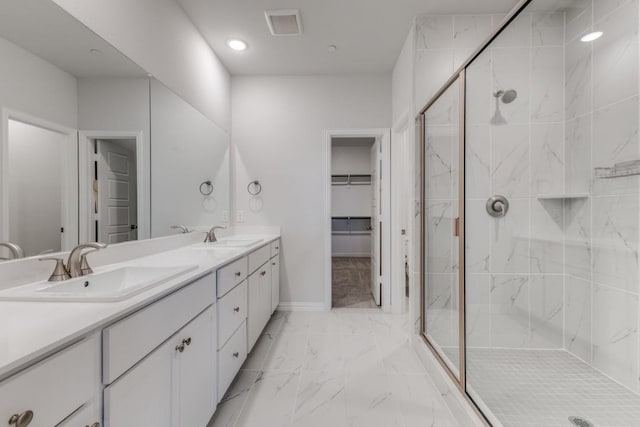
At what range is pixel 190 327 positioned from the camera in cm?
122

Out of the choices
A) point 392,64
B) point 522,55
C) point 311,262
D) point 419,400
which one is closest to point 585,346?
point 419,400

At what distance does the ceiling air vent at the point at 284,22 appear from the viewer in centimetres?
218

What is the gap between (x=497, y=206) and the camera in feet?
6.40

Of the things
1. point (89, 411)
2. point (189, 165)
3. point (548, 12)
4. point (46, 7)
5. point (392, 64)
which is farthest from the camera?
point (392, 64)

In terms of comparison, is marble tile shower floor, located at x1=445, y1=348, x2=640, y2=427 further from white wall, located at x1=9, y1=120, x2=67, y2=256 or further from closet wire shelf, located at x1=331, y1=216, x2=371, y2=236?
closet wire shelf, located at x1=331, y1=216, x2=371, y2=236

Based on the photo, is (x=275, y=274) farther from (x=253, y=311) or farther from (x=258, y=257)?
(x=253, y=311)

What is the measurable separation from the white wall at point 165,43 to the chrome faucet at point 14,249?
0.97m

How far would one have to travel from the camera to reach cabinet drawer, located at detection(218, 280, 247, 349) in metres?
1.54

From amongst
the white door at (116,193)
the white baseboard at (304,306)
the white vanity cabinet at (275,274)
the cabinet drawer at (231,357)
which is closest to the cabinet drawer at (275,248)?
the white vanity cabinet at (275,274)

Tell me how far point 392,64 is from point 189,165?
85.4 inches

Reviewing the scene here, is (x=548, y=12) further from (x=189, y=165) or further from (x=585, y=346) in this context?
(x=189, y=165)

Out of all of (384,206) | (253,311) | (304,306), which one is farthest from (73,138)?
(384,206)

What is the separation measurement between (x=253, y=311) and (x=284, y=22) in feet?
7.29

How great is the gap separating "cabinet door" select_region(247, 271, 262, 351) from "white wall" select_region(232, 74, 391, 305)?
0.91 meters
